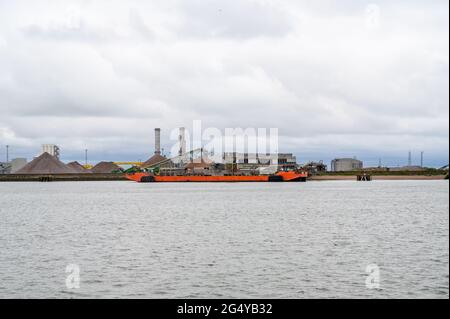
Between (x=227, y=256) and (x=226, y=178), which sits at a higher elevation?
(x=226, y=178)

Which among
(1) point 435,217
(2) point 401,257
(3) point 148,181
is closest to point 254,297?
(2) point 401,257

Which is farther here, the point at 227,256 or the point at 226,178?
the point at 226,178

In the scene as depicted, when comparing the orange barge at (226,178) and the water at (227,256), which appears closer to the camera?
the water at (227,256)

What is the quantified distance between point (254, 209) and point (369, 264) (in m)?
34.1

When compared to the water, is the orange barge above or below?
above

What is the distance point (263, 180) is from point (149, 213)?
11354cm

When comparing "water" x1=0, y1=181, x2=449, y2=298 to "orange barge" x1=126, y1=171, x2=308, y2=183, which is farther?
"orange barge" x1=126, y1=171, x2=308, y2=183

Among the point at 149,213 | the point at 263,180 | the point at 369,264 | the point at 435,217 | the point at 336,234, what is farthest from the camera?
the point at 263,180

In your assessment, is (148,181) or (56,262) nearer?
(56,262)

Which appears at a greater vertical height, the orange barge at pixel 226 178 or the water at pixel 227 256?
the orange barge at pixel 226 178
